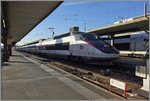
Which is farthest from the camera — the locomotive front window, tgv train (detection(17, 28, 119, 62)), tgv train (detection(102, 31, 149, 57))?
tgv train (detection(102, 31, 149, 57))

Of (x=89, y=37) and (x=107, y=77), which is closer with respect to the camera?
(x=107, y=77)

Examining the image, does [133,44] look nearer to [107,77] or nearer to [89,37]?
[89,37]

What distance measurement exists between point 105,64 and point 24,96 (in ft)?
41.6

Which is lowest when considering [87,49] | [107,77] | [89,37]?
[107,77]

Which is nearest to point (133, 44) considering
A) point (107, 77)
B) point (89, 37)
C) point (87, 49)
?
point (89, 37)

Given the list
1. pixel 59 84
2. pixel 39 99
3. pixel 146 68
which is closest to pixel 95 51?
pixel 59 84

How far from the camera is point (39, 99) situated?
344 inches

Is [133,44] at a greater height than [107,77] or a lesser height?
greater

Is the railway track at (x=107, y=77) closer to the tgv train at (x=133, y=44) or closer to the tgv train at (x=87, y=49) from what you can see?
the tgv train at (x=87, y=49)

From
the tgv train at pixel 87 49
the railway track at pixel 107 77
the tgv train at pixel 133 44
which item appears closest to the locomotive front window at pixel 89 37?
the tgv train at pixel 87 49

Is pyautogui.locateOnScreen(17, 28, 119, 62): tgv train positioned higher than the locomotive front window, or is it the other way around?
the locomotive front window

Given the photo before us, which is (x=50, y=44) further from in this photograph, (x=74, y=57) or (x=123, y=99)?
(x=123, y=99)

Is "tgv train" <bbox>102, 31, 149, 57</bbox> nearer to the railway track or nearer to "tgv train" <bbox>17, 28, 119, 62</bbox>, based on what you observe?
"tgv train" <bbox>17, 28, 119, 62</bbox>

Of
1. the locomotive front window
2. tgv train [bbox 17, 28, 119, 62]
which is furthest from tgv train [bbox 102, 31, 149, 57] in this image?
the locomotive front window
